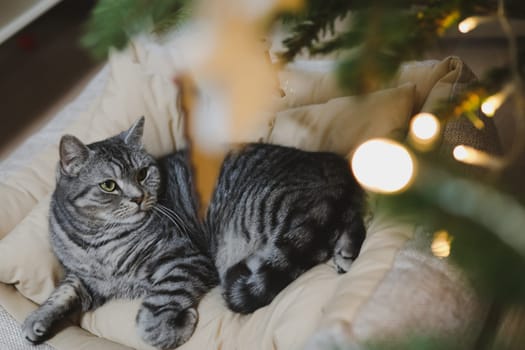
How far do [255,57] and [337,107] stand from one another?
2.38 feet

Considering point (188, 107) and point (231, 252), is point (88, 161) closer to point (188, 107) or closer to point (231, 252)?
point (231, 252)

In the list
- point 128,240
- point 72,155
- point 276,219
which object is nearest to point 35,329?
point 128,240

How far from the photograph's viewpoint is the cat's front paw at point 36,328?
3.73 ft

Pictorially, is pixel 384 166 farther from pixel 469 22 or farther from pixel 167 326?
pixel 167 326

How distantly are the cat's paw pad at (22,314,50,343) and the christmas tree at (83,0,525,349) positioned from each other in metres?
0.86

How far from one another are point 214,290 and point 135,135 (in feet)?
1.36

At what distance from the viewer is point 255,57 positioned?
18.7 inches

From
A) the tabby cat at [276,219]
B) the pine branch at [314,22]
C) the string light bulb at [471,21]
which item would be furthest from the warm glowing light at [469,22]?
the tabby cat at [276,219]

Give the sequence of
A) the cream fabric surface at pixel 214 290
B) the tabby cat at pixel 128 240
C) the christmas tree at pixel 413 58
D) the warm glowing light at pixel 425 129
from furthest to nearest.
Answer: the tabby cat at pixel 128 240
the cream fabric surface at pixel 214 290
the warm glowing light at pixel 425 129
the christmas tree at pixel 413 58

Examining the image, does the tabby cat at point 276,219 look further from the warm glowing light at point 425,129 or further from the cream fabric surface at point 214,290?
the warm glowing light at point 425,129

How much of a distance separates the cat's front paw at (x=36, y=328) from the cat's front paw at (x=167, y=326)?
199mm

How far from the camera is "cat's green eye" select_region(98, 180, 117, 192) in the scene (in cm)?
117

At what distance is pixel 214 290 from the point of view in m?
1.25

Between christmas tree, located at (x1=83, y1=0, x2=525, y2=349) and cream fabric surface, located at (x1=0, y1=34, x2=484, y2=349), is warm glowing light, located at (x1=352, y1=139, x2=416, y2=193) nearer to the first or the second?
christmas tree, located at (x1=83, y1=0, x2=525, y2=349)
